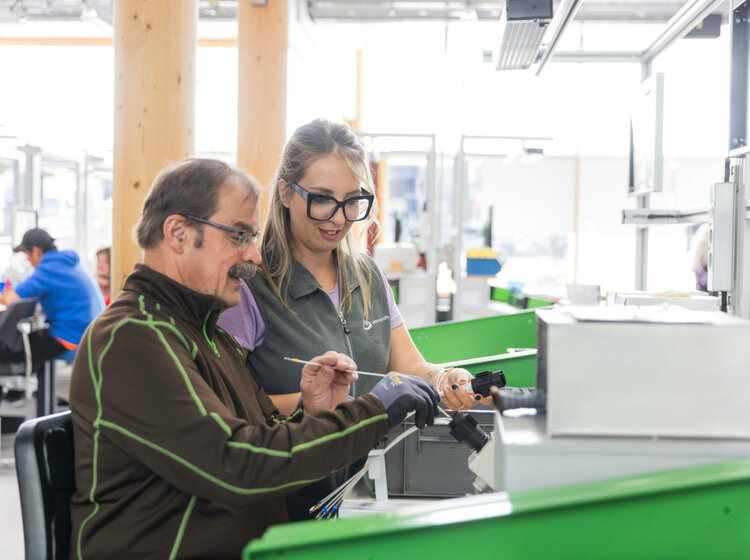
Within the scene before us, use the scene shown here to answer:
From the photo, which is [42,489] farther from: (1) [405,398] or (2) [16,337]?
(2) [16,337]

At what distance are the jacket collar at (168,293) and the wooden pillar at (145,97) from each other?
1571 mm

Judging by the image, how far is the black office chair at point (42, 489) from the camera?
1154 mm

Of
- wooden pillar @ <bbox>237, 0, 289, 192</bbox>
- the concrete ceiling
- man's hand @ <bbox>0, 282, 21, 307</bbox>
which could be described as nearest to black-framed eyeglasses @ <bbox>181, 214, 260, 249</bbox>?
man's hand @ <bbox>0, 282, 21, 307</bbox>

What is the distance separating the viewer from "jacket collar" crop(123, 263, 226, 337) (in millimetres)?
1201

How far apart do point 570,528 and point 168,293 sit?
0.73 metres

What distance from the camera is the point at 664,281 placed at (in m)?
9.22

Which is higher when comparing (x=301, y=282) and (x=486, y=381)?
(x=301, y=282)

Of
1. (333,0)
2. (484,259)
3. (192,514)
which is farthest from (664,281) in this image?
(192,514)

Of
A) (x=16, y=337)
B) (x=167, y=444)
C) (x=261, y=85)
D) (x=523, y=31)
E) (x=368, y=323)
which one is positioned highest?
(x=261, y=85)

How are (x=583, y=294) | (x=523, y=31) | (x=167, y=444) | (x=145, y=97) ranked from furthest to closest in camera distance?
(x=583, y=294)
(x=523, y=31)
(x=145, y=97)
(x=167, y=444)

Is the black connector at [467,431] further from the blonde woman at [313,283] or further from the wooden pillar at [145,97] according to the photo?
the wooden pillar at [145,97]

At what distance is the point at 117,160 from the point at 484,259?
13.4ft

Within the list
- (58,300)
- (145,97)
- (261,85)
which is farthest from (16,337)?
(261,85)

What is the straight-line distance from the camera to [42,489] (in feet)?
3.79
